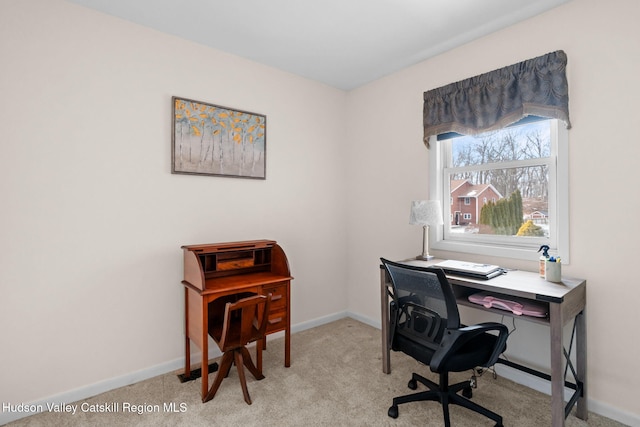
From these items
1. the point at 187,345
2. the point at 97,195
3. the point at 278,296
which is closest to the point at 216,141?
the point at 97,195

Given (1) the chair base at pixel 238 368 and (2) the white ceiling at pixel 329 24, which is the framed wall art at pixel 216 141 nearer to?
(2) the white ceiling at pixel 329 24

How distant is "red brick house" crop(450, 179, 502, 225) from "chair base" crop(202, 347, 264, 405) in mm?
1983

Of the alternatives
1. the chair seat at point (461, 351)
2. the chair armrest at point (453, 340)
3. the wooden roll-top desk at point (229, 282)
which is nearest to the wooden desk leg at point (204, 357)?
the wooden roll-top desk at point (229, 282)

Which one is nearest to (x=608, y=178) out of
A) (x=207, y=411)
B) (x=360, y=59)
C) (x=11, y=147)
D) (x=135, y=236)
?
(x=360, y=59)

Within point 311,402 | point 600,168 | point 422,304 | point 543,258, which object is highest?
point 600,168

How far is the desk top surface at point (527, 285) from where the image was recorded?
1710 mm

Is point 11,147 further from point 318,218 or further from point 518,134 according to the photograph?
point 518,134

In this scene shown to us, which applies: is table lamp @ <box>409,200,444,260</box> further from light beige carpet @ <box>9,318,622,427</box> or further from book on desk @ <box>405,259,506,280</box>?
light beige carpet @ <box>9,318,622,427</box>

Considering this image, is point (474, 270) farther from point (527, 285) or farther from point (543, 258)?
point (543, 258)

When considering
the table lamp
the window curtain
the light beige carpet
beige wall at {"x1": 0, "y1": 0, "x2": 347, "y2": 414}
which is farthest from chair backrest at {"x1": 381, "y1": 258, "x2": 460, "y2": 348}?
beige wall at {"x1": 0, "y1": 0, "x2": 347, "y2": 414}

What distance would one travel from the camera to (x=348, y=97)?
144 inches

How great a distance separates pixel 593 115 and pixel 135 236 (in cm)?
311

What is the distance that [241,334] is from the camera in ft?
6.89

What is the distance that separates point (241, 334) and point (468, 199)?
81.1 inches
